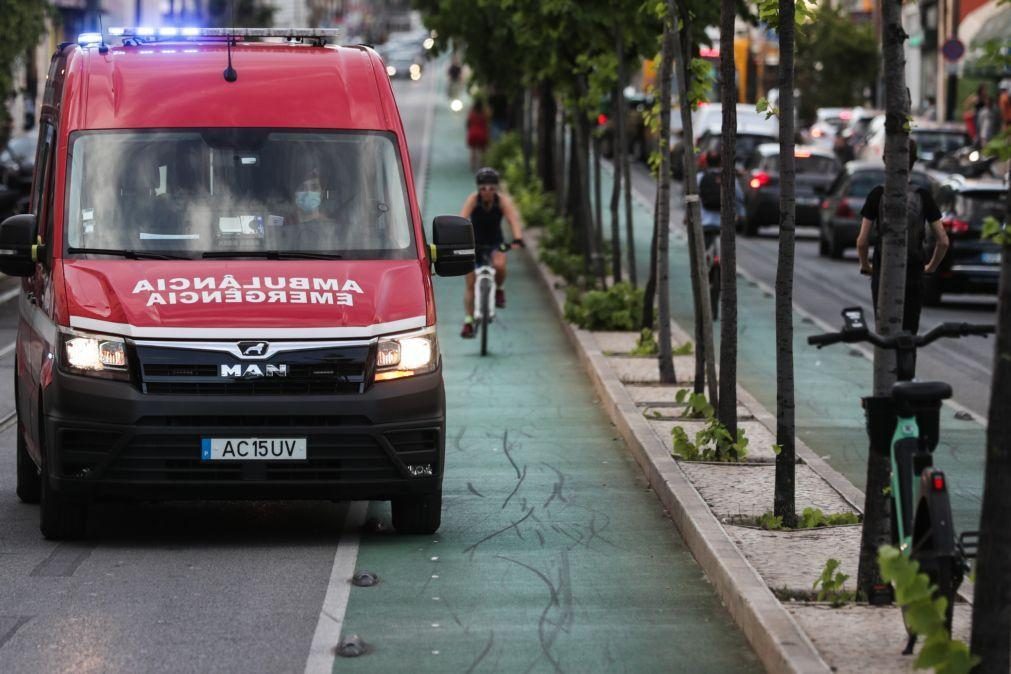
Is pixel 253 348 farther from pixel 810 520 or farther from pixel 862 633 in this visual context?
pixel 862 633

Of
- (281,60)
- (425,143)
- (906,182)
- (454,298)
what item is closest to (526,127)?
(425,143)

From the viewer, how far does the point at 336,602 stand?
8.86 m

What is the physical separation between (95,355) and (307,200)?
5.03 feet

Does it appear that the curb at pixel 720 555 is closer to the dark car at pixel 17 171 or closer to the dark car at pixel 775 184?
the dark car at pixel 17 171

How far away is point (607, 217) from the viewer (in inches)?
1641

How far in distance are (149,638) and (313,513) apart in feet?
10.4

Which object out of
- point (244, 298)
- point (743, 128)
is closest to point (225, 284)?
point (244, 298)

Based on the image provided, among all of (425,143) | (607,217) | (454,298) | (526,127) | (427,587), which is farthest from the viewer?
(425,143)

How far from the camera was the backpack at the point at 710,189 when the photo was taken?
22.7m

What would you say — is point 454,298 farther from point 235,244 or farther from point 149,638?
point 149,638

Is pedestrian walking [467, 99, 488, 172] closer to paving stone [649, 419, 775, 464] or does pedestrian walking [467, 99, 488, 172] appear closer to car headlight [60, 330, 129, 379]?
paving stone [649, 419, 775, 464]

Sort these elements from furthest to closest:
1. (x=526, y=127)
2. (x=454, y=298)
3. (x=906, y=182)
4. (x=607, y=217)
Result: (x=526, y=127) < (x=607, y=217) < (x=454, y=298) < (x=906, y=182)

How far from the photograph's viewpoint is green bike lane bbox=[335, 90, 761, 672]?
26.2 ft

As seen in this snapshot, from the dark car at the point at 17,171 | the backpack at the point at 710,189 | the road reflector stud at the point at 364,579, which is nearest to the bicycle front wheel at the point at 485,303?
the backpack at the point at 710,189
